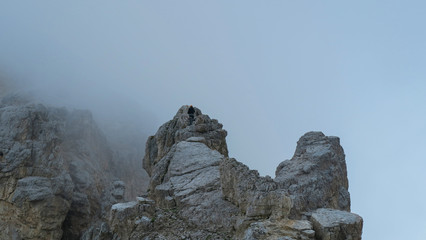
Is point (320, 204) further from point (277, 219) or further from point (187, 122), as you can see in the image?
point (187, 122)

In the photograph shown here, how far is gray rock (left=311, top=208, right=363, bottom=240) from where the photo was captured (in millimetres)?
19109

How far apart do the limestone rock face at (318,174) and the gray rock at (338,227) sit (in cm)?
845

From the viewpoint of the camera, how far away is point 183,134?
41.9m

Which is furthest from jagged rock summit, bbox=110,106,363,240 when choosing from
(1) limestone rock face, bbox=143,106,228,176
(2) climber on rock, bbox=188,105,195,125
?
(2) climber on rock, bbox=188,105,195,125

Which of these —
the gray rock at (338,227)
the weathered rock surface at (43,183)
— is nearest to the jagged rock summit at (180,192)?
the gray rock at (338,227)

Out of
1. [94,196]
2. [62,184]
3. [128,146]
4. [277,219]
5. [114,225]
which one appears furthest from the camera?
[128,146]

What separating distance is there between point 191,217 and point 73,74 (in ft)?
566

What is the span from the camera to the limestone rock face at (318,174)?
3048 cm

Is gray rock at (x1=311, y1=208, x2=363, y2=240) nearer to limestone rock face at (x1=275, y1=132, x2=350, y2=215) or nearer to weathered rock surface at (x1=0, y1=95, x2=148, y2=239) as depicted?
limestone rock face at (x1=275, y1=132, x2=350, y2=215)

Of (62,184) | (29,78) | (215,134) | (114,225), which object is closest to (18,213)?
(62,184)

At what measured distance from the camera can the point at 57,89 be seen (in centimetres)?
12619

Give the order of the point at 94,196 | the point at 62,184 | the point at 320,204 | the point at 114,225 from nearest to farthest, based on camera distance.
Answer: the point at 114,225 → the point at 320,204 → the point at 62,184 → the point at 94,196

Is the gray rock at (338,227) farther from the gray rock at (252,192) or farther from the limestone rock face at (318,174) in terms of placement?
the limestone rock face at (318,174)

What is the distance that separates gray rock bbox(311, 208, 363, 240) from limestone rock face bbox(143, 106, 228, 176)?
20.1m
